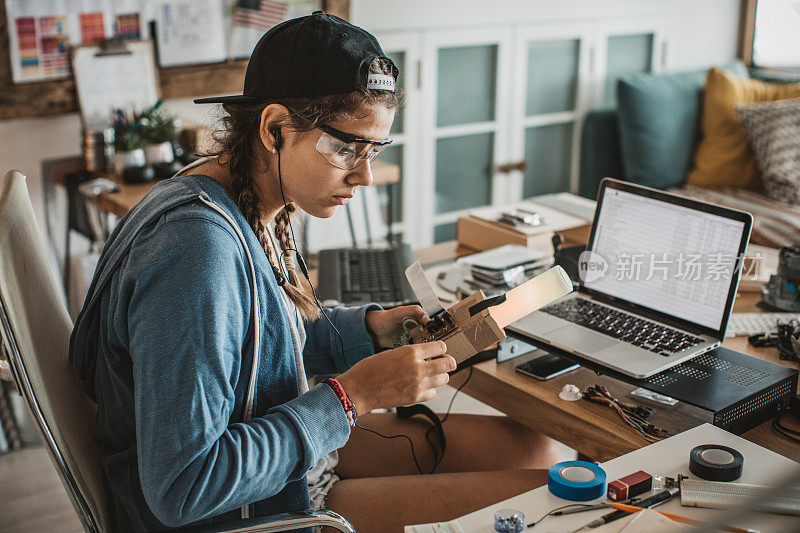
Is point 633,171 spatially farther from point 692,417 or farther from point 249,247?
point 249,247

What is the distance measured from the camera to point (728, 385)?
1.40 meters

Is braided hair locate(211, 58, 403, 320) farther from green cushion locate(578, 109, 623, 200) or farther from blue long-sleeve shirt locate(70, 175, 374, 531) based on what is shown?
green cushion locate(578, 109, 623, 200)

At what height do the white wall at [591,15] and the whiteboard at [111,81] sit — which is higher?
the white wall at [591,15]

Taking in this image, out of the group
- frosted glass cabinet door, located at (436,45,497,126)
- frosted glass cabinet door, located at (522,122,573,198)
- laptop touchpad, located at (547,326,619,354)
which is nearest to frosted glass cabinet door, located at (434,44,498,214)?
frosted glass cabinet door, located at (436,45,497,126)

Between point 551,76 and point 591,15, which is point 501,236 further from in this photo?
point 591,15

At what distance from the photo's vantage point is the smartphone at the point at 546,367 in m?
1.57

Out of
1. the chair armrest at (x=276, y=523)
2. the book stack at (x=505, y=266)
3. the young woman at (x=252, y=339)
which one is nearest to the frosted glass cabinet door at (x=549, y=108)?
the book stack at (x=505, y=266)

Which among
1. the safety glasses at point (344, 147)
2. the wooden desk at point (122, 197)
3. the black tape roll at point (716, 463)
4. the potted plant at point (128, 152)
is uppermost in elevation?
the safety glasses at point (344, 147)

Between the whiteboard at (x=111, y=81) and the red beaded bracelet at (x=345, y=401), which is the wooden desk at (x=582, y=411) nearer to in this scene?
the red beaded bracelet at (x=345, y=401)

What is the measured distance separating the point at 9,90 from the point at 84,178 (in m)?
0.39

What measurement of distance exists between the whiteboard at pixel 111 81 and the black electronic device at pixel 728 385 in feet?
7.18

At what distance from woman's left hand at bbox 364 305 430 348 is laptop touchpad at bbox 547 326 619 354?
30 centimetres

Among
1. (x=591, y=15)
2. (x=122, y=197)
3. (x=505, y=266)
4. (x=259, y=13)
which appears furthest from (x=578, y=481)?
(x=591, y=15)

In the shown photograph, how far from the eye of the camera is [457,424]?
170cm
